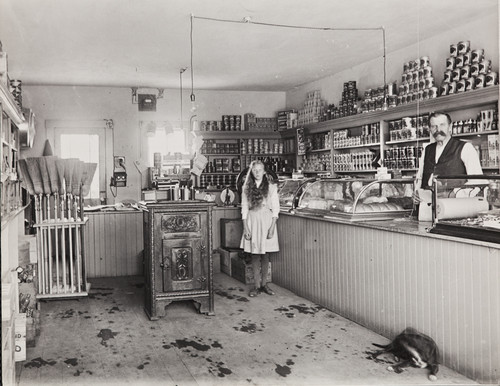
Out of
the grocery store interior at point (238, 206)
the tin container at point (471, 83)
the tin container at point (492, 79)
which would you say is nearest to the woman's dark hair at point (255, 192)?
the grocery store interior at point (238, 206)

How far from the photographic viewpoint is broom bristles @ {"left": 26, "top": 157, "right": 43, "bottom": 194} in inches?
211

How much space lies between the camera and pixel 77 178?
5.59 metres

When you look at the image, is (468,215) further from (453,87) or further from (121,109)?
(121,109)

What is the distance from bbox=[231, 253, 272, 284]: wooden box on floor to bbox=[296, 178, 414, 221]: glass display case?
3.50 ft

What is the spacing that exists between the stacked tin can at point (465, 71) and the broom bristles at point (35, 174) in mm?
4842

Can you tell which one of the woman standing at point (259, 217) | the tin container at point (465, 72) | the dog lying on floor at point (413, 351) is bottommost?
the dog lying on floor at point (413, 351)

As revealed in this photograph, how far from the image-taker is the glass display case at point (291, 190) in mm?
6010

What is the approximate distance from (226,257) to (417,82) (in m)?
3.49

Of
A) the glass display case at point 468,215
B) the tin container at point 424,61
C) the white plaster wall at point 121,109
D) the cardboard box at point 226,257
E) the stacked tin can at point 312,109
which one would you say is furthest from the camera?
the white plaster wall at point 121,109

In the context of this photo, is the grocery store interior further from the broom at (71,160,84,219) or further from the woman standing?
the woman standing

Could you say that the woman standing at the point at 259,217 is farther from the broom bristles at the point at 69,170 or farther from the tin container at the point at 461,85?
the tin container at the point at 461,85

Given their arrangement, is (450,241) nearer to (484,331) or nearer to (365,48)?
(484,331)

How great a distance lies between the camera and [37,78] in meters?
8.94

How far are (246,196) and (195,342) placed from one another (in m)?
2.03
